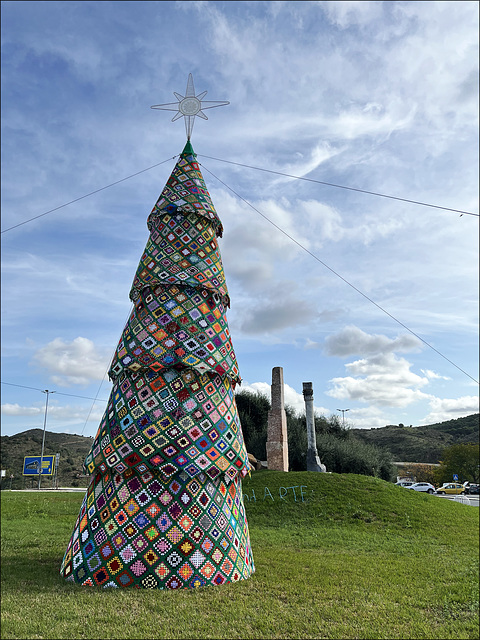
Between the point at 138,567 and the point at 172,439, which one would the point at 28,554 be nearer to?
the point at 138,567

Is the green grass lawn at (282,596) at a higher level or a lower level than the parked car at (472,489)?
higher

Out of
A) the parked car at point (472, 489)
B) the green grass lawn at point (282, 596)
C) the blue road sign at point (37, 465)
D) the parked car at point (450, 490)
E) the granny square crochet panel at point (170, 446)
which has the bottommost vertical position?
the parked car at point (472, 489)

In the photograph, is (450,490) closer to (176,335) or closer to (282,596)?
(282,596)

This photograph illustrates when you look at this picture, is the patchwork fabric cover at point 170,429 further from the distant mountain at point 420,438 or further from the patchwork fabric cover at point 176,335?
the distant mountain at point 420,438

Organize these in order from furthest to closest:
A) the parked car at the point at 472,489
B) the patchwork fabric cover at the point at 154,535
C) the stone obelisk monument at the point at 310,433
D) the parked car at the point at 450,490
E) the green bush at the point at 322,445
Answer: the parked car at the point at 472,489, the parked car at the point at 450,490, the green bush at the point at 322,445, the stone obelisk monument at the point at 310,433, the patchwork fabric cover at the point at 154,535

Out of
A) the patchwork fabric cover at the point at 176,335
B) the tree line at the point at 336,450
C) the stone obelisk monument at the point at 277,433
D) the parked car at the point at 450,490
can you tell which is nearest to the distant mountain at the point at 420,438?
the tree line at the point at 336,450

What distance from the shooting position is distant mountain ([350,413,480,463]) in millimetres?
48678

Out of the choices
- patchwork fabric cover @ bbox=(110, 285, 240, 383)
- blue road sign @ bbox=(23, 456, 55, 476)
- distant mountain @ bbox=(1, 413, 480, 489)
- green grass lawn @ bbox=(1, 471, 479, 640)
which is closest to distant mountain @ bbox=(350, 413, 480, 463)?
distant mountain @ bbox=(1, 413, 480, 489)

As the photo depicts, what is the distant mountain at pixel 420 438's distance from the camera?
48678 millimetres

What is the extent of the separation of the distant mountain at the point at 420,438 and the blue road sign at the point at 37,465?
39547 millimetres

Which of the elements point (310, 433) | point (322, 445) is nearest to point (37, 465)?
point (310, 433)

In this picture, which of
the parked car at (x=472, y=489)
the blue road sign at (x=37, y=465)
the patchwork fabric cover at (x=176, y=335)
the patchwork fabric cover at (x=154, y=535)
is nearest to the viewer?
the patchwork fabric cover at (x=154, y=535)

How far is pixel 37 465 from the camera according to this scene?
14141mm

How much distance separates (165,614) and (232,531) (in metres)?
1.53
